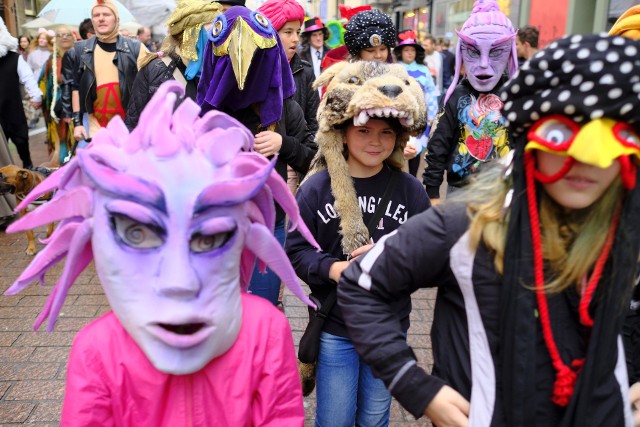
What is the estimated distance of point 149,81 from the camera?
128 inches

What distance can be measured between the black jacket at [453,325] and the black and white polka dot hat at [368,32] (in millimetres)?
3329

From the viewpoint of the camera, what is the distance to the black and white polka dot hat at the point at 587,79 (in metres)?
1.30

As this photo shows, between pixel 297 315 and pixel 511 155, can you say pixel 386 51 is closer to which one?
pixel 297 315

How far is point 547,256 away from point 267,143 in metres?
1.65

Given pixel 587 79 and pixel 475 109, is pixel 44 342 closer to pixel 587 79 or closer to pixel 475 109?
pixel 475 109

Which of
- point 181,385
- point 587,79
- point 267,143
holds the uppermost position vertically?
point 587,79

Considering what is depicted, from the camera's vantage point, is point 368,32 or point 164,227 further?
point 368,32

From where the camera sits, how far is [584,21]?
12336 millimetres

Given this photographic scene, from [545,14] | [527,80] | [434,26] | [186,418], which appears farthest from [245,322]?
[434,26]

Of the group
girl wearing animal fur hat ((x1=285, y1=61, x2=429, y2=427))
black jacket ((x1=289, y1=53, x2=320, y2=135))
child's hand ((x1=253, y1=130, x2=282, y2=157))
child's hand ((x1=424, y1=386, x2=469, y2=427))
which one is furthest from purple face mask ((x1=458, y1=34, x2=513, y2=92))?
child's hand ((x1=424, y1=386, x2=469, y2=427))

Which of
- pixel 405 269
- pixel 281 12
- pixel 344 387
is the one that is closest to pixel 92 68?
pixel 281 12

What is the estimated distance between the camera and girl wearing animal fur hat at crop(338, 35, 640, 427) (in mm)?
1332

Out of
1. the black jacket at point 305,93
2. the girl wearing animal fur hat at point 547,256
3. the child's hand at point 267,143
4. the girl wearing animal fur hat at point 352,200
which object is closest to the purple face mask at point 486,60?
the black jacket at point 305,93

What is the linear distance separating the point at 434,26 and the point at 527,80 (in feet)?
75.5
